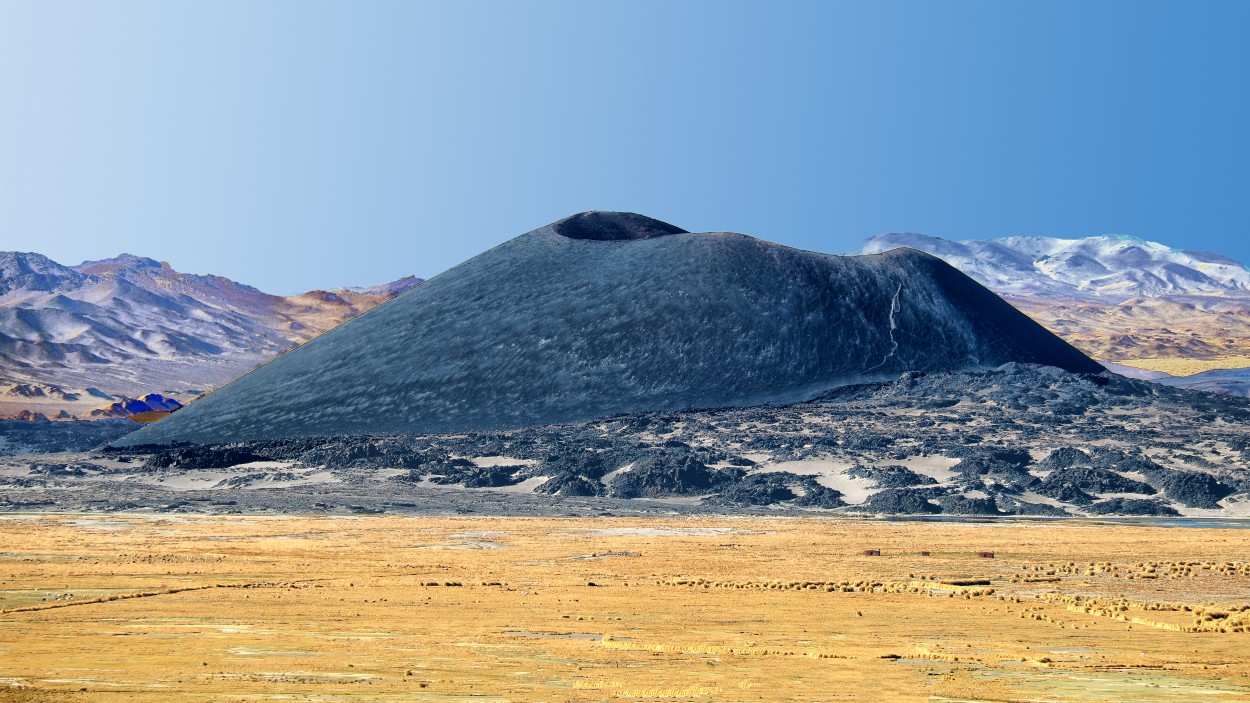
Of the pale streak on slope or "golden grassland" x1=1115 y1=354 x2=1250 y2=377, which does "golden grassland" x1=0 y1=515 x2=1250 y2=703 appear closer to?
the pale streak on slope

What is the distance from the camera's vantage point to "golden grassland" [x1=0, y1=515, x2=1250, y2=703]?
1502 cm

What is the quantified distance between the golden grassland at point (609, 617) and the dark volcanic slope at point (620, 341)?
4155cm

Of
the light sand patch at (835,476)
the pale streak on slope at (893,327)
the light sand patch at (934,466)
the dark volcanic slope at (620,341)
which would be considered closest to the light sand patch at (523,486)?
the light sand patch at (835,476)

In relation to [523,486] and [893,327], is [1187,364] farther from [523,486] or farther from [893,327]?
[523,486]

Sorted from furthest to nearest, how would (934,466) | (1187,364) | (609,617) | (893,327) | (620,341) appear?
1. (1187,364)
2. (893,327)
3. (620,341)
4. (934,466)
5. (609,617)

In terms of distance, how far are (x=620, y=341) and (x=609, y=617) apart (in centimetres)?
6816

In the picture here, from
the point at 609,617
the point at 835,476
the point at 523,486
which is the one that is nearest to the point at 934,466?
the point at 835,476

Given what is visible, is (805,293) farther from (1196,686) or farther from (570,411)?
(1196,686)

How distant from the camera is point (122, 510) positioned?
49.3 metres

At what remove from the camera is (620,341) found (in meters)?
89.9

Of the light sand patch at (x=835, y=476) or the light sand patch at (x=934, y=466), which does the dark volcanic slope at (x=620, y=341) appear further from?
the light sand patch at (x=934, y=466)

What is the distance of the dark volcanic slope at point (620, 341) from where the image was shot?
272ft

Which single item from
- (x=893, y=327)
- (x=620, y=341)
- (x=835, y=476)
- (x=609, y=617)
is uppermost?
(x=893, y=327)

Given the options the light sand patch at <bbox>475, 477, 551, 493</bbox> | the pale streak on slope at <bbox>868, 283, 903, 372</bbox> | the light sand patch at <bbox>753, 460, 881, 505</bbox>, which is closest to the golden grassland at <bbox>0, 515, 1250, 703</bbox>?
the light sand patch at <bbox>753, 460, 881, 505</bbox>
